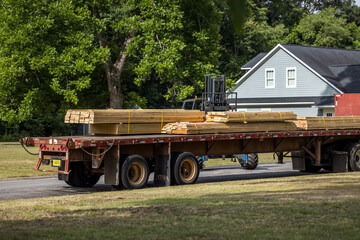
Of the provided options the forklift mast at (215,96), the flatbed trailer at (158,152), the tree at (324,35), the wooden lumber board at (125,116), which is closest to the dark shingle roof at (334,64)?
the tree at (324,35)

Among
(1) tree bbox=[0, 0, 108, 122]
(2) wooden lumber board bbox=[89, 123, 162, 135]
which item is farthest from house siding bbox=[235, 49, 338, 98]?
(2) wooden lumber board bbox=[89, 123, 162, 135]

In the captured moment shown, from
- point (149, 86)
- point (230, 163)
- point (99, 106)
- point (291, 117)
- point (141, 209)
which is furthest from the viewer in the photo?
point (149, 86)

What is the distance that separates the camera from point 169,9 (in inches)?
886

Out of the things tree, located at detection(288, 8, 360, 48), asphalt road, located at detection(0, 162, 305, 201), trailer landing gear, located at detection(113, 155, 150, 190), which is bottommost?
asphalt road, located at detection(0, 162, 305, 201)

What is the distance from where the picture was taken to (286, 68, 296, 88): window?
1789 inches

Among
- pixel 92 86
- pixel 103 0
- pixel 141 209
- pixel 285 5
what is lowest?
pixel 141 209

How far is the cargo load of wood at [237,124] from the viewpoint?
56.9 ft

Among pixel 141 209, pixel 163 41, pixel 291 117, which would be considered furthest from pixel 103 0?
pixel 141 209

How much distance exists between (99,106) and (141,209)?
2610 cm

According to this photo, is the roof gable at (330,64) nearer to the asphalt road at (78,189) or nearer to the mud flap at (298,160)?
the asphalt road at (78,189)

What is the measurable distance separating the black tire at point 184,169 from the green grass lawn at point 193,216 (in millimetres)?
2948

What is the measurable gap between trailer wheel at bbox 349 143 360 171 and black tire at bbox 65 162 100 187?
8924mm

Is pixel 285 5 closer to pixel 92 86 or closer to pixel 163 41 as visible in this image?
pixel 163 41

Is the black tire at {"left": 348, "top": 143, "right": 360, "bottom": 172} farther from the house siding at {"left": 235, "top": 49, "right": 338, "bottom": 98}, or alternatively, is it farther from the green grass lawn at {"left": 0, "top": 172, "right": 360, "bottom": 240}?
the house siding at {"left": 235, "top": 49, "right": 338, "bottom": 98}
